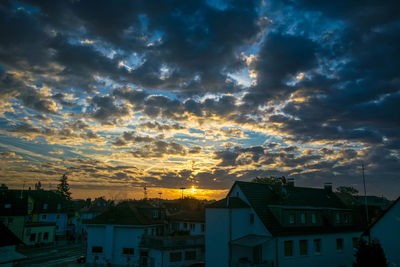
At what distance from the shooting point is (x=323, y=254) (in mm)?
38219

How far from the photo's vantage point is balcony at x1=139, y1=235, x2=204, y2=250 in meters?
43.1

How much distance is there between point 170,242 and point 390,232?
94.1 feet

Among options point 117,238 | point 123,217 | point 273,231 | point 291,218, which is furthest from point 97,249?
point 291,218

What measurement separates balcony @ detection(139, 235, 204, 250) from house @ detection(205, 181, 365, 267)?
22.4ft

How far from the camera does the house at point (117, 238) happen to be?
46.4 m

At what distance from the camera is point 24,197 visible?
215 feet

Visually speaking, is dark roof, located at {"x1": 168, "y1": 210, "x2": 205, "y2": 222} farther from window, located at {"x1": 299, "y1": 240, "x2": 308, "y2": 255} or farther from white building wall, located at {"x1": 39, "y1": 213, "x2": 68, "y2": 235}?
white building wall, located at {"x1": 39, "y1": 213, "x2": 68, "y2": 235}

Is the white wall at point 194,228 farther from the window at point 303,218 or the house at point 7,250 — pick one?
the house at point 7,250

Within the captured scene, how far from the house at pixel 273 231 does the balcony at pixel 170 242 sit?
22.4 feet

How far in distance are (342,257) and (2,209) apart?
62.4 m

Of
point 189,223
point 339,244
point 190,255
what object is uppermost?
point 189,223

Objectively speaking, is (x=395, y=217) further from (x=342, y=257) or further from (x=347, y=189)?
(x=347, y=189)

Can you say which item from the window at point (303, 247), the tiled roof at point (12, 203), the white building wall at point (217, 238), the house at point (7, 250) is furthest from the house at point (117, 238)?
the window at point (303, 247)

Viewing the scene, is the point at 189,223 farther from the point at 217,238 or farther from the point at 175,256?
the point at 217,238
